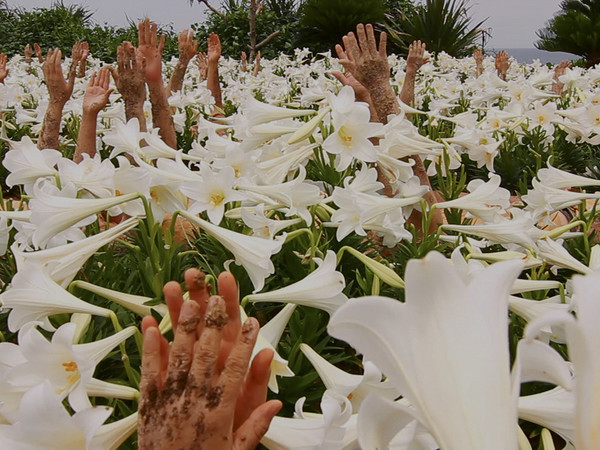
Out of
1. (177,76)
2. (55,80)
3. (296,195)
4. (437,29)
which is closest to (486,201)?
(296,195)

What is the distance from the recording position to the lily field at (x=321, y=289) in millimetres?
547

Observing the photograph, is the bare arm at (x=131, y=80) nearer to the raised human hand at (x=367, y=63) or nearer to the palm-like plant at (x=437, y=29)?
the raised human hand at (x=367, y=63)

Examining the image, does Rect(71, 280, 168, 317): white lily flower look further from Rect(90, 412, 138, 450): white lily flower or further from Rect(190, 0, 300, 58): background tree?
Rect(190, 0, 300, 58): background tree

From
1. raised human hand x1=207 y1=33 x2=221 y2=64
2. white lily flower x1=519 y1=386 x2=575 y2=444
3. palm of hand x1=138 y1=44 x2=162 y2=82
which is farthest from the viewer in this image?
raised human hand x1=207 y1=33 x2=221 y2=64

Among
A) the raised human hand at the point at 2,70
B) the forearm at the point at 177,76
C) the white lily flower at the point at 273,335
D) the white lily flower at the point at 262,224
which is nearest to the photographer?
the white lily flower at the point at 273,335

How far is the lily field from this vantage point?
1.80ft

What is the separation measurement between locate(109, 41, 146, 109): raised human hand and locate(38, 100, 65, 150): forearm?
0.31m

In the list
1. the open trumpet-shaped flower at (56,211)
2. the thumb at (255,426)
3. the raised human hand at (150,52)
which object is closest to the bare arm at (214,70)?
the raised human hand at (150,52)

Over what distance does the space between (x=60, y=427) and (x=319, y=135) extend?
1684 millimetres

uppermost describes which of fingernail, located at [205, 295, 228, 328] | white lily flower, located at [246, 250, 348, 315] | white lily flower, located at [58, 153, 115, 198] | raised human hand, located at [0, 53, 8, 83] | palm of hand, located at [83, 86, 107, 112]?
raised human hand, located at [0, 53, 8, 83]

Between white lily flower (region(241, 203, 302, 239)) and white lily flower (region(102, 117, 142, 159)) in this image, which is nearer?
Answer: white lily flower (region(241, 203, 302, 239))

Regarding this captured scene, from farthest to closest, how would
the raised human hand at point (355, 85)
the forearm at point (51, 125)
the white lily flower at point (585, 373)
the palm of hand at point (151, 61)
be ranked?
the palm of hand at point (151, 61)
the forearm at point (51, 125)
the raised human hand at point (355, 85)
the white lily flower at point (585, 373)

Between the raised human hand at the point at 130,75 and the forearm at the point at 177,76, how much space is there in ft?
5.45

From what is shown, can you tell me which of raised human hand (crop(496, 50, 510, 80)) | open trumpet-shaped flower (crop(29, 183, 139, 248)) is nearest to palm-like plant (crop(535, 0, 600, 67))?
raised human hand (crop(496, 50, 510, 80))
